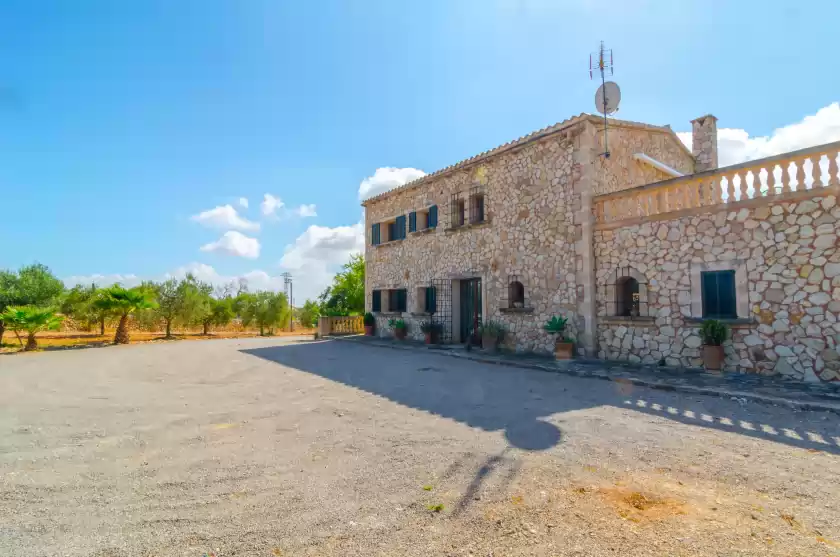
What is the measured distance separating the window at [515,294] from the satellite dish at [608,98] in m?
4.87

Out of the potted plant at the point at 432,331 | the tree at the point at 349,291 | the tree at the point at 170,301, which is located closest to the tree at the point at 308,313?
the tree at the point at 349,291

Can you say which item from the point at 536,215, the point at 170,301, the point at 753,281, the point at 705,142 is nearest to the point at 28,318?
the point at 170,301

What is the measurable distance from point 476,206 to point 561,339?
5.36m

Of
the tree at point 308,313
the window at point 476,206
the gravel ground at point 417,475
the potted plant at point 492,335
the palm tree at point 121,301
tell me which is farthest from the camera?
the tree at point 308,313

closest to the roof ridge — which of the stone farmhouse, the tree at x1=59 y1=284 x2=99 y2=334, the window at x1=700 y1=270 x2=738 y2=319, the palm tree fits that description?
the stone farmhouse

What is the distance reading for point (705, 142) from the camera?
45.4 ft

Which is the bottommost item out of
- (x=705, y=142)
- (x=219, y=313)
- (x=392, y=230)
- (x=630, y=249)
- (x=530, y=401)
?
(x=530, y=401)

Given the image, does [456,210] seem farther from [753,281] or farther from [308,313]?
[308,313]

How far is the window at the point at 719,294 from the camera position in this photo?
28.2ft

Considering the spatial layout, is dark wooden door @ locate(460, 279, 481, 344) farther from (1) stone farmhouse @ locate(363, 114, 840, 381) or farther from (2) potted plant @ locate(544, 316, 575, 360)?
(2) potted plant @ locate(544, 316, 575, 360)

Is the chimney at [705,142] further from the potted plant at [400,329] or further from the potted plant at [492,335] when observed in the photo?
the potted plant at [400,329]

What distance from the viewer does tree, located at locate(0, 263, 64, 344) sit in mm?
18078

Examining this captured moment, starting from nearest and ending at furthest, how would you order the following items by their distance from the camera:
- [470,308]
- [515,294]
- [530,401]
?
1. [530,401]
2. [515,294]
3. [470,308]

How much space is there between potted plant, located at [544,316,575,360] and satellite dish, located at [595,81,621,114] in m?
5.07
